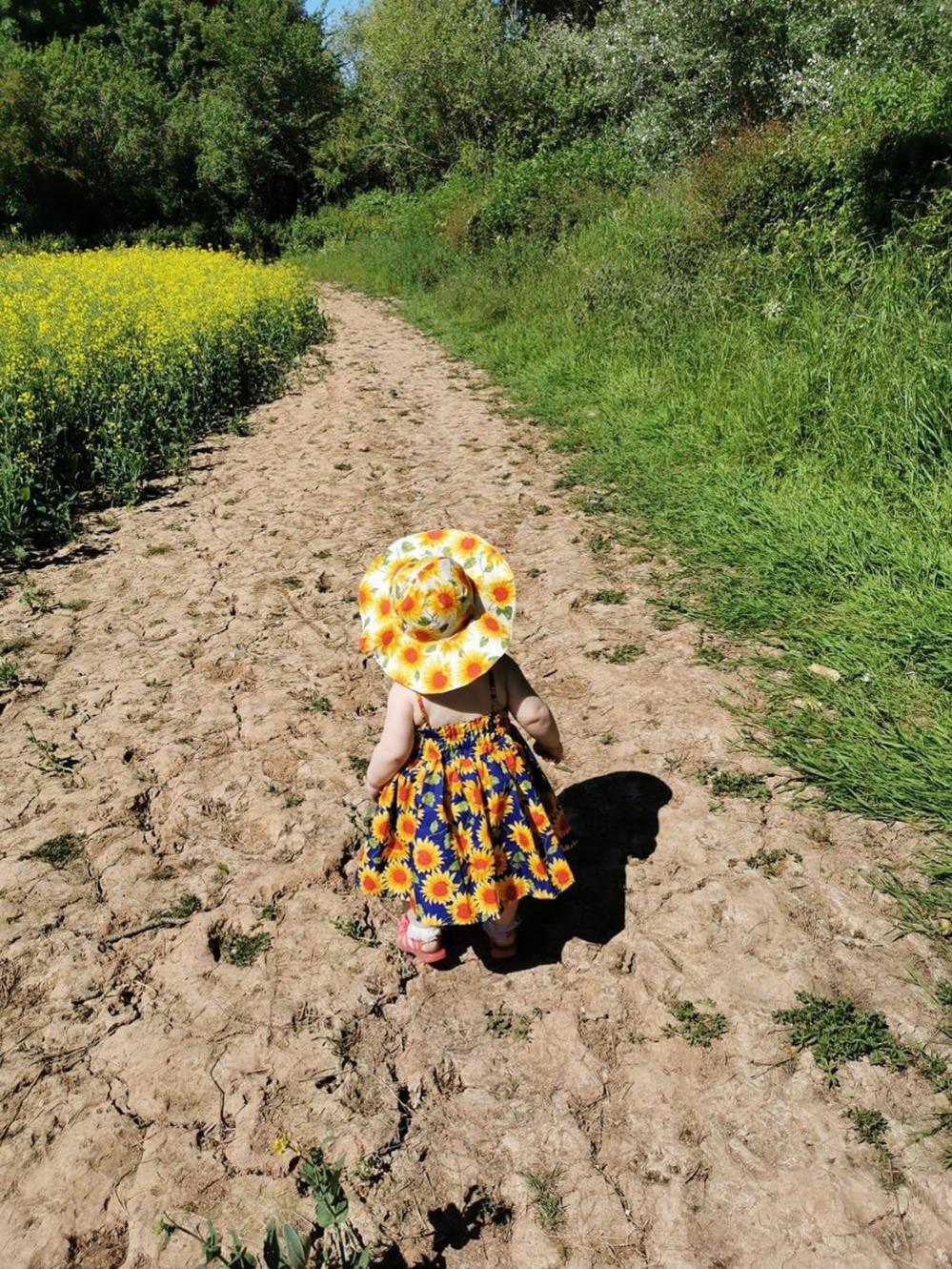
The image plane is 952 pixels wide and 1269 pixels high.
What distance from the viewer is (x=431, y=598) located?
88.7 inches

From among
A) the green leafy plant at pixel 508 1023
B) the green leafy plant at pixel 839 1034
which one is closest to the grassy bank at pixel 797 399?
the green leafy plant at pixel 839 1034

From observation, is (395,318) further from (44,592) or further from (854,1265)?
(854,1265)

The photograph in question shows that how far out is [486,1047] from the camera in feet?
8.14

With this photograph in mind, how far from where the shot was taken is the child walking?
2.37 meters

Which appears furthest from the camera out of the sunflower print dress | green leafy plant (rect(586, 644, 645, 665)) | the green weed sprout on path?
green leafy plant (rect(586, 644, 645, 665))

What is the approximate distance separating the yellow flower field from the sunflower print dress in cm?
432

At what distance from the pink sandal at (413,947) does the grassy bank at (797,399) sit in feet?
4.85

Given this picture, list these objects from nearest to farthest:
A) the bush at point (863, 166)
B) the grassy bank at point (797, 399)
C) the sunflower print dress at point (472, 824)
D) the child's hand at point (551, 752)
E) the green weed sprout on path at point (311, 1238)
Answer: the green weed sprout on path at point (311, 1238) < the sunflower print dress at point (472, 824) < the child's hand at point (551, 752) < the grassy bank at point (797, 399) < the bush at point (863, 166)

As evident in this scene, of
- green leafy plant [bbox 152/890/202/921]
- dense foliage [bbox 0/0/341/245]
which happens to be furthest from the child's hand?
dense foliage [bbox 0/0/341/245]

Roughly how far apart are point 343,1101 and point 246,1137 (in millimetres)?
249

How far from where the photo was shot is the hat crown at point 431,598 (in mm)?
2254

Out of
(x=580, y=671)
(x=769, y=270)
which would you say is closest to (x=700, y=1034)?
(x=580, y=671)

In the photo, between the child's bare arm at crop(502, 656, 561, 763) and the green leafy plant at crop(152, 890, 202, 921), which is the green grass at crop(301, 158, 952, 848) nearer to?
the child's bare arm at crop(502, 656, 561, 763)

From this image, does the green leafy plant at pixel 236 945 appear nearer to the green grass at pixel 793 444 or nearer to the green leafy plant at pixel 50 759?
the green leafy plant at pixel 50 759
